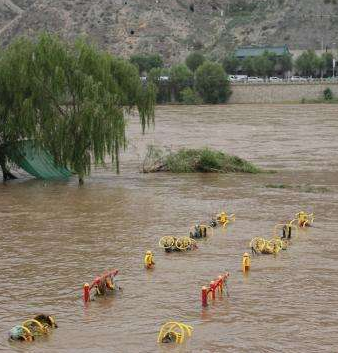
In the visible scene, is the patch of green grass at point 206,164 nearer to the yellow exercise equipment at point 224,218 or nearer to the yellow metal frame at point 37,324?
the yellow exercise equipment at point 224,218

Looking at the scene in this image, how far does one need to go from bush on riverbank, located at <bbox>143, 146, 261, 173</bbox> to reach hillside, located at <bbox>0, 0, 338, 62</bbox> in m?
116

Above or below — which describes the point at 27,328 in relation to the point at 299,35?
below

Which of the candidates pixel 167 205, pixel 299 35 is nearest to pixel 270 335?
pixel 167 205

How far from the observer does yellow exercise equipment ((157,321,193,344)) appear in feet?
48.3

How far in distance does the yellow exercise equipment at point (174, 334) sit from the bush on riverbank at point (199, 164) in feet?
80.3

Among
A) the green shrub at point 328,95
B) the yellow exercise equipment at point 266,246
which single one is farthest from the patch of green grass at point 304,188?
the green shrub at point 328,95

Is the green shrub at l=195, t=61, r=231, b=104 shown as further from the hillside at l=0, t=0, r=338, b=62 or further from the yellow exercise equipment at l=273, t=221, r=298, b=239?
the yellow exercise equipment at l=273, t=221, r=298, b=239

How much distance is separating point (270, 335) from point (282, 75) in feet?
405

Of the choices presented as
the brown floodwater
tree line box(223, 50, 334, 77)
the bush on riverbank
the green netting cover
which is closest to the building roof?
tree line box(223, 50, 334, 77)

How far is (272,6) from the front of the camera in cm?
16788

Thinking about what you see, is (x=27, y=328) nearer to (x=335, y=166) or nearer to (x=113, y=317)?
(x=113, y=317)

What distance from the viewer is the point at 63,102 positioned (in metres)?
34.8

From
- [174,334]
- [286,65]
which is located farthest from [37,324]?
[286,65]

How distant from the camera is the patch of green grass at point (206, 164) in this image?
1553 inches
